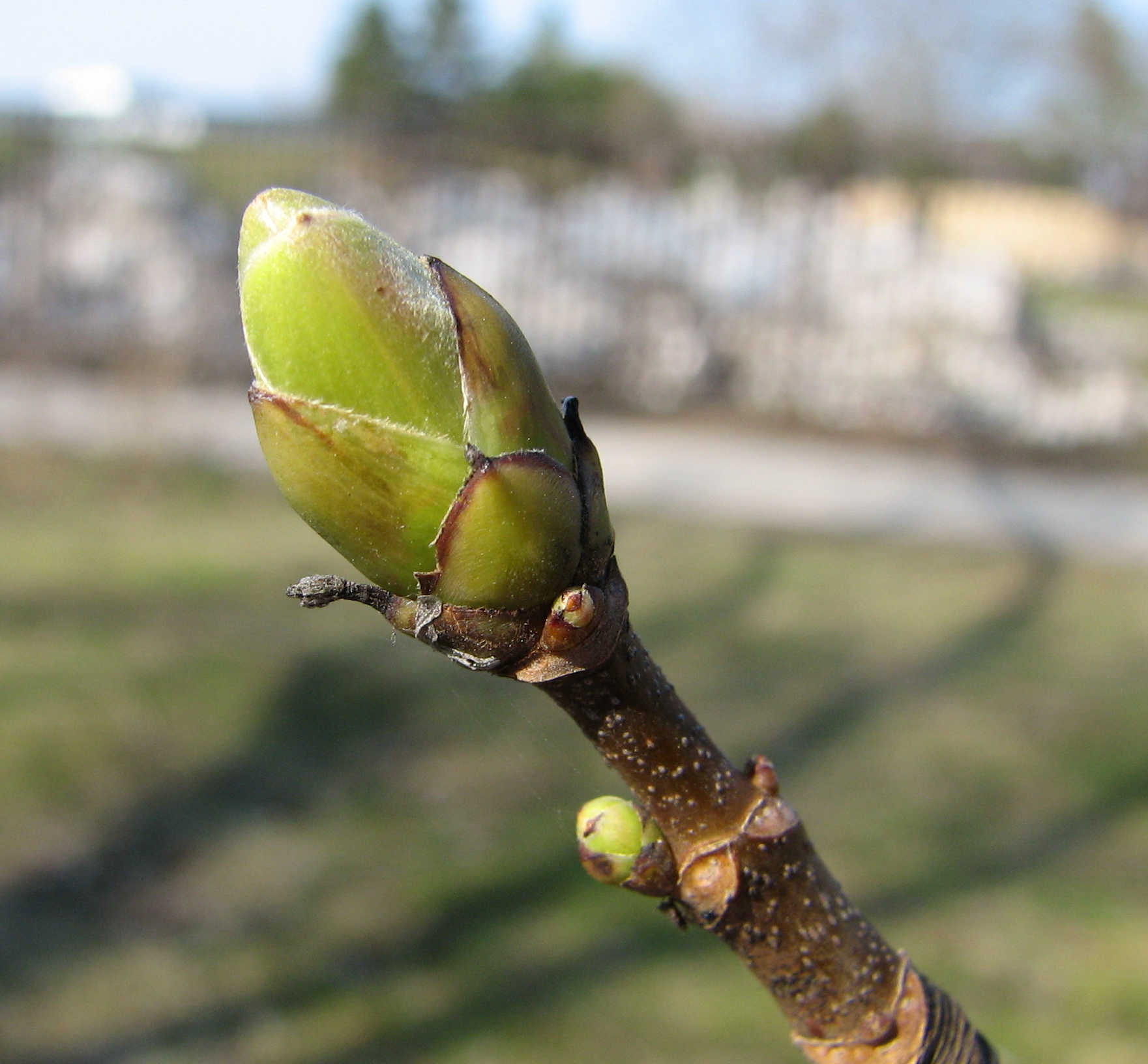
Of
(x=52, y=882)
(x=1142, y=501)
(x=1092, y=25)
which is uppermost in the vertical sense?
(x=1092, y=25)

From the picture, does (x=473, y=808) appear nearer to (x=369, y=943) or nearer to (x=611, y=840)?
(x=369, y=943)

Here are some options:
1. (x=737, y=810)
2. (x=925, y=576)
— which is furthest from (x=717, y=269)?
(x=737, y=810)

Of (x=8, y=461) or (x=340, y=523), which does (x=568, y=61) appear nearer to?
(x=8, y=461)

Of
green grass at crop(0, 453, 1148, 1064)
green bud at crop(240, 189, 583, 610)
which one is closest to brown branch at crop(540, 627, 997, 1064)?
green bud at crop(240, 189, 583, 610)

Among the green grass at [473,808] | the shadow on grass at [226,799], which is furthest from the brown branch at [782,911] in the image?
the shadow on grass at [226,799]

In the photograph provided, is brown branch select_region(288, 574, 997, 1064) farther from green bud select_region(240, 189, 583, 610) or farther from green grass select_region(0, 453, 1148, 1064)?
green grass select_region(0, 453, 1148, 1064)

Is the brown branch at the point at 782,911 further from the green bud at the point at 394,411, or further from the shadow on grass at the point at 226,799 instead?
the shadow on grass at the point at 226,799

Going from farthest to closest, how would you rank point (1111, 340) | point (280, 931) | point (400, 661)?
1. point (1111, 340)
2. point (400, 661)
3. point (280, 931)
